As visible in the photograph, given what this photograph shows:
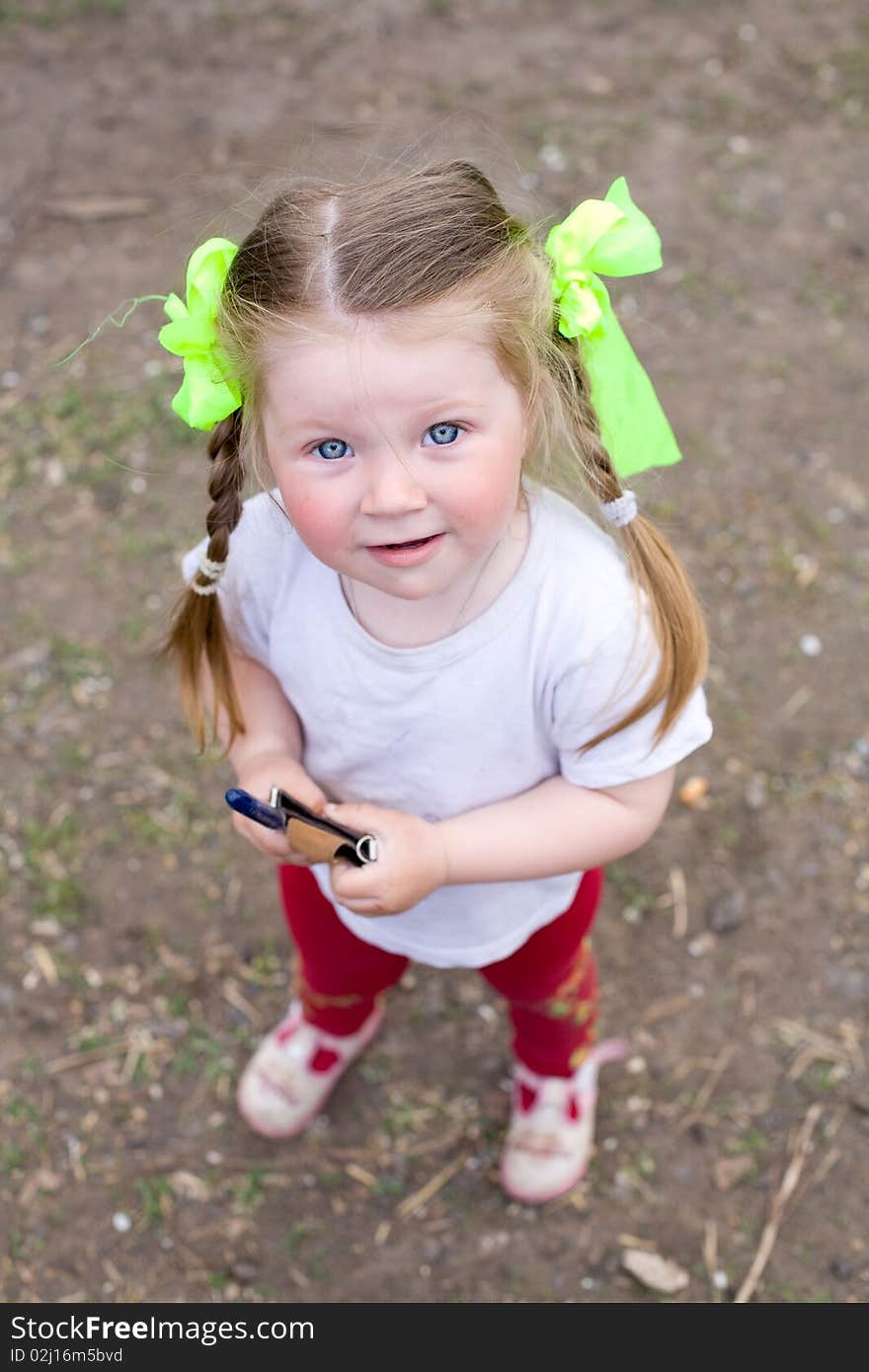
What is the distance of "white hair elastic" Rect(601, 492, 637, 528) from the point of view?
1422 millimetres

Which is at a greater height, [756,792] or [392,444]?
[392,444]

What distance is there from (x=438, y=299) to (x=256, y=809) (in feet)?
1.99

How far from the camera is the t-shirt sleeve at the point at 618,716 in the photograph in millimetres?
1451

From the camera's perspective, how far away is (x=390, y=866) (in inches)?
59.4

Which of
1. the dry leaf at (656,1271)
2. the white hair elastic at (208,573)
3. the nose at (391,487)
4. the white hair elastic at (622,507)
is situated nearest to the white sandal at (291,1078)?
the dry leaf at (656,1271)

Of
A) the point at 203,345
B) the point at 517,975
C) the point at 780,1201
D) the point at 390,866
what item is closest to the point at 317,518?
the point at 203,345

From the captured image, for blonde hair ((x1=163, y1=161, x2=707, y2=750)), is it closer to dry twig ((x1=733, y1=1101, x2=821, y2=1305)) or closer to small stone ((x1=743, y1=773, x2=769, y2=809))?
dry twig ((x1=733, y1=1101, x2=821, y2=1305))

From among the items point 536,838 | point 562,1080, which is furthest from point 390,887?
point 562,1080

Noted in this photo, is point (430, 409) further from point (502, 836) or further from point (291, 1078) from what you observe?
point (291, 1078)

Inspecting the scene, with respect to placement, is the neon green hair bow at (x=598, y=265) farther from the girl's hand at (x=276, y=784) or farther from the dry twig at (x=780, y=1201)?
the dry twig at (x=780, y=1201)


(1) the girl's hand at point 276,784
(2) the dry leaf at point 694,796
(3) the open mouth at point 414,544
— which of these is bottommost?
(2) the dry leaf at point 694,796

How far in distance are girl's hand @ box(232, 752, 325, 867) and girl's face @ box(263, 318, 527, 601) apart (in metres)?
0.41

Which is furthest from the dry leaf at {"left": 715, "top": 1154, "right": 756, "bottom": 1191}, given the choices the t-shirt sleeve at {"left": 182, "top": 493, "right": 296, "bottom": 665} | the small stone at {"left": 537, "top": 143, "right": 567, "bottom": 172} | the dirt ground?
the small stone at {"left": 537, "top": 143, "right": 567, "bottom": 172}

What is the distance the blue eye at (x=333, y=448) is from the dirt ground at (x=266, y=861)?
39 cm
